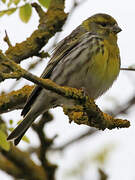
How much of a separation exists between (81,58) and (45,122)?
0.77 m

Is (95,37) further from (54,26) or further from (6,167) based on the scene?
(6,167)

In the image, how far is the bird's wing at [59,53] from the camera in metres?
4.23

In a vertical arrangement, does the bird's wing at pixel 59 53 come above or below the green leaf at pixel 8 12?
below

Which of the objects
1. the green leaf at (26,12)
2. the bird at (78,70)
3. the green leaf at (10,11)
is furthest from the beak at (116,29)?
the green leaf at (10,11)

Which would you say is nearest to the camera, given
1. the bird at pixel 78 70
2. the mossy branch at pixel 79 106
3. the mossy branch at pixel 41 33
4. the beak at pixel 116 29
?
the mossy branch at pixel 79 106

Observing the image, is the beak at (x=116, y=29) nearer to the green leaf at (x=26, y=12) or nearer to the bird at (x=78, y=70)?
the bird at (x=78, y=70)

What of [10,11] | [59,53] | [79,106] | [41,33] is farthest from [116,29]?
[79,106]

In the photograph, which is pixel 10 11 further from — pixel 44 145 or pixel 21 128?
pixel 44 145

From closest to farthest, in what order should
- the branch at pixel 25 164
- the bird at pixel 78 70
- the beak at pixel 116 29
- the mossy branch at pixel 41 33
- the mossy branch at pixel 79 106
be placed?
the mossy branch at pixel 79 106 → the mossy branch at pixel 41 33 → the bird at pixel 78 70 → the branch at pixel 25 164 → the beak at pixel 116 29

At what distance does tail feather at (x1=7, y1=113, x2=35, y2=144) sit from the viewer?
4.21 metres

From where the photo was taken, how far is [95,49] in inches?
169

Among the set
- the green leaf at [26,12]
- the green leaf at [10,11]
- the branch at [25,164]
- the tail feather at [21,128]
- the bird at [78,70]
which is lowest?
the branch at [25,164]

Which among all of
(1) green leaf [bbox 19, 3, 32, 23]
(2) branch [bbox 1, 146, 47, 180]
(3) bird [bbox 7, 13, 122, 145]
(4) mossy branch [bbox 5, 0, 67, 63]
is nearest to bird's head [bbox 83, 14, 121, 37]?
(3) bird [bbox 7, 13, 122, 145]

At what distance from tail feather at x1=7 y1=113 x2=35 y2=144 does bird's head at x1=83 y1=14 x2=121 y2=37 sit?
1350 mm
